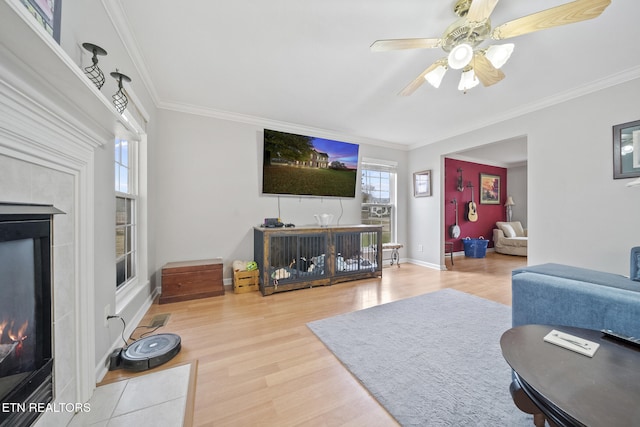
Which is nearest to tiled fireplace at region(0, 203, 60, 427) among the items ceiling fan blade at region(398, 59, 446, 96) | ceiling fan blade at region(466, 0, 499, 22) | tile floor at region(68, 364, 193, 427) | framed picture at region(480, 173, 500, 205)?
tile floor at region(68, 364, 193, 427)

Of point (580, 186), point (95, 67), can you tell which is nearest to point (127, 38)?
point (95, 67)

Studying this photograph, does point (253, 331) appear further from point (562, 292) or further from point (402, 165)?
point (402, 165)

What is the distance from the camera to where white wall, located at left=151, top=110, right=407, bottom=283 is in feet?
9.91

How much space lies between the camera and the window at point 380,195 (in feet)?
14.9

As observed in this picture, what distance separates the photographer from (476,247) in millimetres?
5441

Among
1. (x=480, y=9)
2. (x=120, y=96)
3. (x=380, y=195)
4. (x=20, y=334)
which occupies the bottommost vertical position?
(x=20, y=334)

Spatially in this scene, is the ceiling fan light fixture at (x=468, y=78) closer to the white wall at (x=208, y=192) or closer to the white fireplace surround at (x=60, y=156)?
the white fireplace surround at (x=60, y=156)

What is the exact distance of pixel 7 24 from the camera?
0.58 metres

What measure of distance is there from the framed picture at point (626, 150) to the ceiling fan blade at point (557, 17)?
1946mm

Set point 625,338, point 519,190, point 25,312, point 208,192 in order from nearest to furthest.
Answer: point 25,312, point 625,338, point 208,192, point 519,190

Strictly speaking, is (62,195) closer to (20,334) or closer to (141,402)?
(20,334)

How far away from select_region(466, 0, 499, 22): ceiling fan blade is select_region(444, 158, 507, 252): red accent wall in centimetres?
424

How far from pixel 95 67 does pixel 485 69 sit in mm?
2682

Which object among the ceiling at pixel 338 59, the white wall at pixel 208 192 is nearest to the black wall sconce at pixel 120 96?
the ceiling at pixel 338 59
